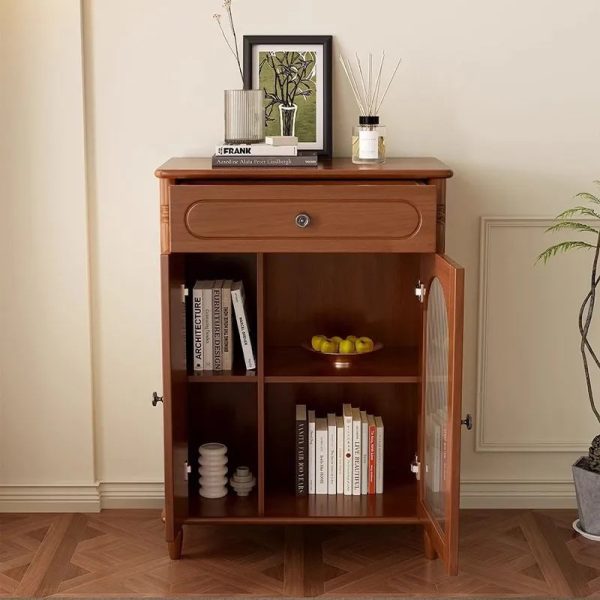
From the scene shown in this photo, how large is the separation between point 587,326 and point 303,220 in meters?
0.93

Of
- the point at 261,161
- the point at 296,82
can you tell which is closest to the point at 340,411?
the point at 261,161

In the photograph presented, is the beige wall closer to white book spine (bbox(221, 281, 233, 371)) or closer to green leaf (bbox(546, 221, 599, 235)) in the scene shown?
green leaf (bbox(546, 221, 599, 235))

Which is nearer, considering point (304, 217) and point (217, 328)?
point (304, 217)

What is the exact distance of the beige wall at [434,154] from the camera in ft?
10.4

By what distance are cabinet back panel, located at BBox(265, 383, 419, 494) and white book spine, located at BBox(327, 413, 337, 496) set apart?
19cm

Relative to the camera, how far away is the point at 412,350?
10.7 ft

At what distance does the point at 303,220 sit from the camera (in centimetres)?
276

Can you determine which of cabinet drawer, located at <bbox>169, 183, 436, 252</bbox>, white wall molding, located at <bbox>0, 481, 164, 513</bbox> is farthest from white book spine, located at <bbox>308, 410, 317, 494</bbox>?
white wall molding, located at <bbox>0, 481, 164, 513</bbox>

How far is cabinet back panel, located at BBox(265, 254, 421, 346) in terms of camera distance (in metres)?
3.25

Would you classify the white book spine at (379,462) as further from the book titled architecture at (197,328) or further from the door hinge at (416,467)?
the book titled architecture at (197,328)

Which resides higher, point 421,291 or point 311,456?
point 421,291

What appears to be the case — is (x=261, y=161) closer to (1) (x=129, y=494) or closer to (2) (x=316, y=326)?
(2) (x=316, y=326)

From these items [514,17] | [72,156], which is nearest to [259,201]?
[72,156]

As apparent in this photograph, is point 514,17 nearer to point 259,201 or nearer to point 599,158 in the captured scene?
point 599,158
